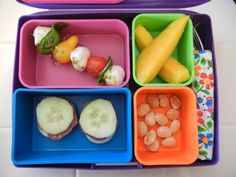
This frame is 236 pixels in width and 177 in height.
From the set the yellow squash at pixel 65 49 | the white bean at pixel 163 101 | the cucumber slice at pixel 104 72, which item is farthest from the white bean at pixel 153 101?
the yellow squash at pixel 65 49

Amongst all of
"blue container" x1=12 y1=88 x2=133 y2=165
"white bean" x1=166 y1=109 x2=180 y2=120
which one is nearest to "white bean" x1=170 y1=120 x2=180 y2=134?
"white bean" x1=166 y1=109 x2=180 y2=120

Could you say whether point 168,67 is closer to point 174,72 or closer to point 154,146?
point 174,72

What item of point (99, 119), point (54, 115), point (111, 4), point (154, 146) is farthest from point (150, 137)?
point (111, 4)

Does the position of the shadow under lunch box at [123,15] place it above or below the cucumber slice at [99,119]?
above

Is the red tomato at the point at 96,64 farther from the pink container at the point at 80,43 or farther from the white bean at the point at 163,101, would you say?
the white bean at the point at 163,101

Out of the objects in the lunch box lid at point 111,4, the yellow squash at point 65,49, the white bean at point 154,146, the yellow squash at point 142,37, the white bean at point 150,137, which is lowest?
the white bean at point 154,146

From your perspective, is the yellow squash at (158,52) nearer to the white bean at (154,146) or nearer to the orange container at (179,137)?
the orange container at (179,137)

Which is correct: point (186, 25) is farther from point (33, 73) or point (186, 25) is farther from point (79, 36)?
point (33, 73)
